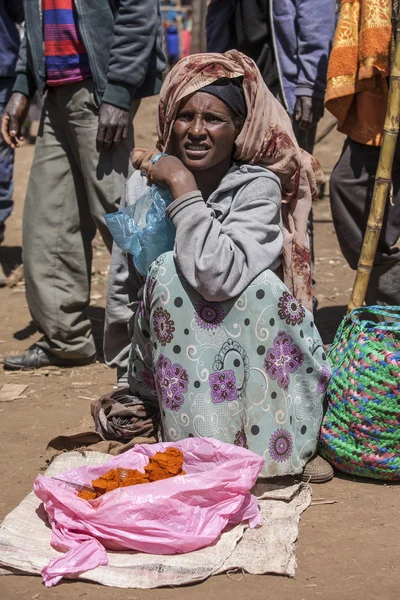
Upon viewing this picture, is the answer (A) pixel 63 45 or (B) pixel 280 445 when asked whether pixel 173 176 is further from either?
(A) pixel 63 45

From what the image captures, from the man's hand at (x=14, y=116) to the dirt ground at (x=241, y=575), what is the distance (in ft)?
4.13

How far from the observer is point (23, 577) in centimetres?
279

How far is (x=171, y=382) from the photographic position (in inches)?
131

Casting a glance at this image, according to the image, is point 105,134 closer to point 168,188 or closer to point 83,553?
point 168,188

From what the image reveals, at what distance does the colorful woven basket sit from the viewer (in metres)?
3.29

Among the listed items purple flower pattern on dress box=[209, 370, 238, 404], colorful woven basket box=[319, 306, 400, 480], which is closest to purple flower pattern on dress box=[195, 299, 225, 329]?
purple flower pattern on dress box=[209, 370, 238, 404]

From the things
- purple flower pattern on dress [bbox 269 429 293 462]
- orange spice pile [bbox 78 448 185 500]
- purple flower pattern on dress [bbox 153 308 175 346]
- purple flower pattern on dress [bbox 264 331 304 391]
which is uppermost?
purple flower pattern on dress [bbox 153 308 175 346]

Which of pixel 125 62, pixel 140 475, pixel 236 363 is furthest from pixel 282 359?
pixel 125 62

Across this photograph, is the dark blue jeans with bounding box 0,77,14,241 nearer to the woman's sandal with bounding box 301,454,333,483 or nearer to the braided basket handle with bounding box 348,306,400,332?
the braided basket handle with bounding box 348,306,400,332

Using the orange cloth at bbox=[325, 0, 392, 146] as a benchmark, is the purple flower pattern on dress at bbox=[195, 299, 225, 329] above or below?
below

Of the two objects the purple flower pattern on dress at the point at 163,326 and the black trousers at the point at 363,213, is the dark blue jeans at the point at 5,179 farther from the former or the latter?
the purple flower pattern on dress at the point at 163,326

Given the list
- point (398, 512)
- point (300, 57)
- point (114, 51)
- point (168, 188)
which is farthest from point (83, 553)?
point (300, 57)

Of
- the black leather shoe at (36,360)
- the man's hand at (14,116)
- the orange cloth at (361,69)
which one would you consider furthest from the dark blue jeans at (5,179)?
the orange cloth at (361,69)

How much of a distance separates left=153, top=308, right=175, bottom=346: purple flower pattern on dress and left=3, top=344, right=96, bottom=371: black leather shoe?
167 centimetres
